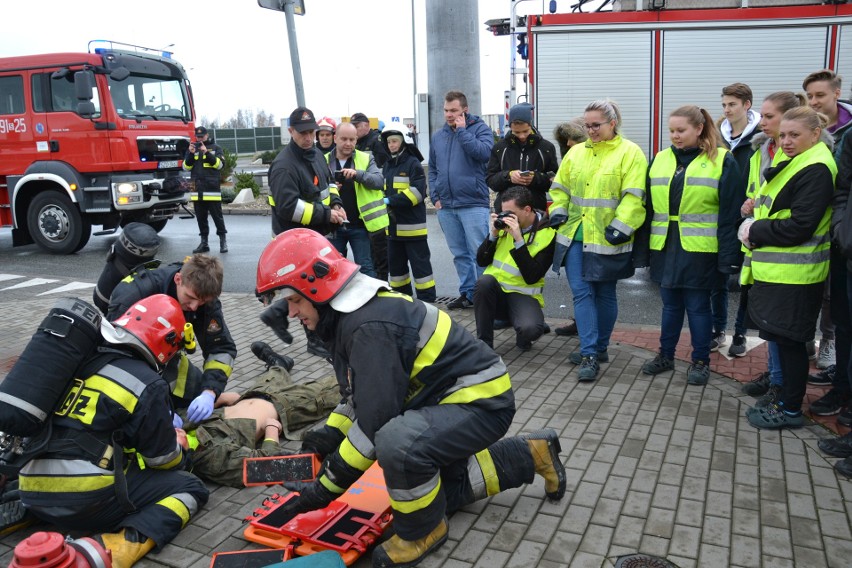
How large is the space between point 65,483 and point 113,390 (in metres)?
0.44

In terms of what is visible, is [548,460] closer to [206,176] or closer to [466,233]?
[466,233]

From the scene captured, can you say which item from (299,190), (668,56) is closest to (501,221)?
(299,190)

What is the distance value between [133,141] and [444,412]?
389 inches

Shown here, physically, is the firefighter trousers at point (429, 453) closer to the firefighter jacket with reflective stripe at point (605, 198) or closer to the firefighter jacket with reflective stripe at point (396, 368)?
the firefighter jacket with reflective stripe at point (396, 368)

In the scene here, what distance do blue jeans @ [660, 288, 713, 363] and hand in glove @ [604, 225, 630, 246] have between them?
1.47 ft

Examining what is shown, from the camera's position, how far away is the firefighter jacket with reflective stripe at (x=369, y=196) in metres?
6.74

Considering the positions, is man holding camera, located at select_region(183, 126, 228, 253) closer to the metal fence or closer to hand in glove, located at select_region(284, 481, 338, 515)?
hand in glove, located at select_region(284, 481, 338, 515)

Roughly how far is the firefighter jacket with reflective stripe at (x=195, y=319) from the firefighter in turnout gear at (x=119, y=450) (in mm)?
817

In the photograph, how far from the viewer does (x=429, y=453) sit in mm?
2990

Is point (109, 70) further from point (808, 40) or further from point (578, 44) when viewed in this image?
point (808, 40)

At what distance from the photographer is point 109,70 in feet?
36.7

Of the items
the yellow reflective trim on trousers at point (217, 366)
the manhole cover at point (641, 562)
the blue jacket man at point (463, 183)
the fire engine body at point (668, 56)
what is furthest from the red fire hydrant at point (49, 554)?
the fire engine body at point (668, 56)

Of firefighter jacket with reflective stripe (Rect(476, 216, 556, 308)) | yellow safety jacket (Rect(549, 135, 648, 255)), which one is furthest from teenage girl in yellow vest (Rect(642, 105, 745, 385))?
firefighter jacket with reflective stripe (Rect(476, 216, 556, 308))

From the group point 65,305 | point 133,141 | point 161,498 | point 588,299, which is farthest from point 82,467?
point 133,141
